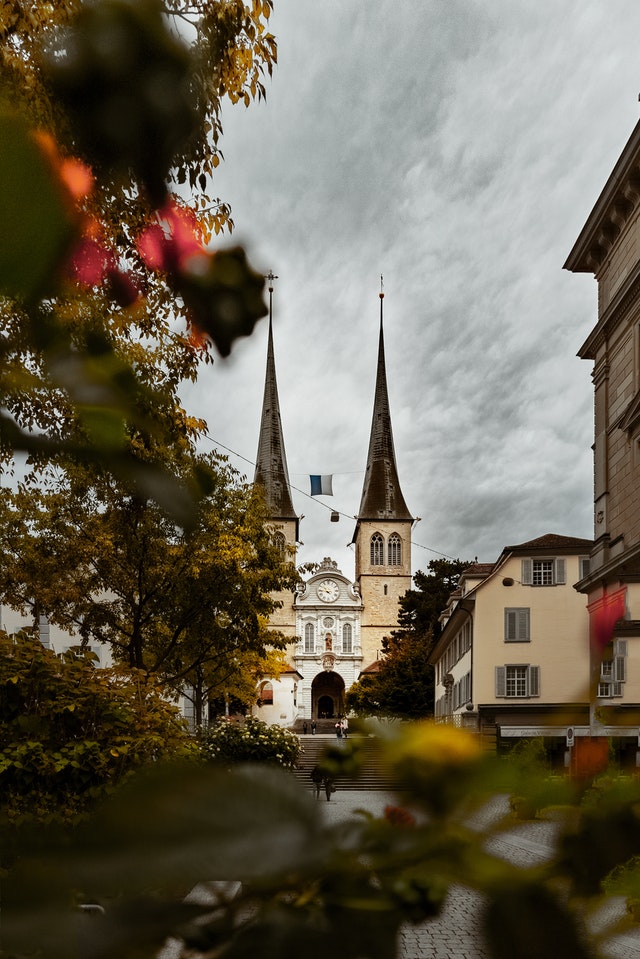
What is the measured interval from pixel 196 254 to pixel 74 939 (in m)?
0.40

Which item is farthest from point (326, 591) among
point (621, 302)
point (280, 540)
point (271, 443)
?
point (271, 443)

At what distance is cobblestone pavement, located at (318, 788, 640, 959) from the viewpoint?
23 centimetres

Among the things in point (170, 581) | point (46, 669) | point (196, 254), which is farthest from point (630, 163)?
point (196, 254)

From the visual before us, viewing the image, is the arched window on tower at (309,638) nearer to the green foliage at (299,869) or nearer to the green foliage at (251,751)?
the green foliage at (251,751)

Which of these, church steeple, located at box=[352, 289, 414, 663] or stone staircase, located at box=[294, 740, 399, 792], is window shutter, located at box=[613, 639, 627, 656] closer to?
stone staircase, located at box=[294, 740, 399, 792]

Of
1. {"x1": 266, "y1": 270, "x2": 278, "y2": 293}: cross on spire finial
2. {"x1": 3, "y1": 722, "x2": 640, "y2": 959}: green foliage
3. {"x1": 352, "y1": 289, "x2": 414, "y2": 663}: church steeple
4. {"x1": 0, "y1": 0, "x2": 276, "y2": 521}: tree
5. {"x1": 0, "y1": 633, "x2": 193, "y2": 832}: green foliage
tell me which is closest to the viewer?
{"x1": 3, "y1": 722, "x2": 640, "y2": 959}: green foliage

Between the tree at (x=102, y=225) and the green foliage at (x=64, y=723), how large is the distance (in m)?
3.40

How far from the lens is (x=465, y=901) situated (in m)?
0.24

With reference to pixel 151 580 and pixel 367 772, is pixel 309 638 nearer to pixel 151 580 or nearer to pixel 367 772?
pixel 151 580

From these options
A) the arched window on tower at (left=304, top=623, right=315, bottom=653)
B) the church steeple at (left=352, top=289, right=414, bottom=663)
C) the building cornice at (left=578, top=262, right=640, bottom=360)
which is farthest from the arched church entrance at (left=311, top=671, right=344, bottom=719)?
the building cornice at (left=578, top=262, right=640, bottom=360)

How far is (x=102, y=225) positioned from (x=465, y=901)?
33 cm

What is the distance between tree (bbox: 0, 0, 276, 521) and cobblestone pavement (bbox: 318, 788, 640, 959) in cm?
16

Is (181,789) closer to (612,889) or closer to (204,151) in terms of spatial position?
(612,889)

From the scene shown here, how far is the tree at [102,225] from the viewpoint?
11.6 inches
